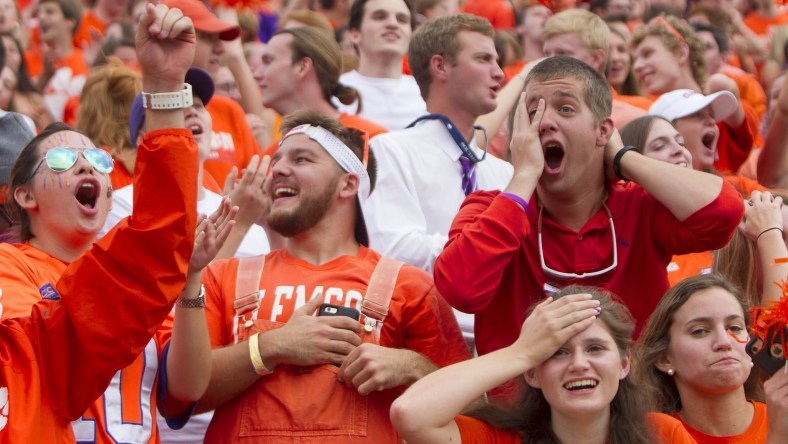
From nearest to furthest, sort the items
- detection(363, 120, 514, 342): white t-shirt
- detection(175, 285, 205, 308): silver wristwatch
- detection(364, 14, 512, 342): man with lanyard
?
detection(175, 285, 205, 308): silver wristwatch
detection(363, 120, 514, 342): white t-shirt
detection(364, 14, 512, 342): man with lanyard

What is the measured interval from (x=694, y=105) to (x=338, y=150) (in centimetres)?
230

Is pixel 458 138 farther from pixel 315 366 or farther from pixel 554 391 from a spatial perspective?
pixel 554 391

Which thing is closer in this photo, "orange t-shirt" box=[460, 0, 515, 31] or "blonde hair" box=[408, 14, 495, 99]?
"blonde hair" box=[408, 14, 495, 99]

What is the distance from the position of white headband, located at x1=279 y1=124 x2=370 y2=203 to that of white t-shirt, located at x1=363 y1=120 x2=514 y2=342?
1.19ft

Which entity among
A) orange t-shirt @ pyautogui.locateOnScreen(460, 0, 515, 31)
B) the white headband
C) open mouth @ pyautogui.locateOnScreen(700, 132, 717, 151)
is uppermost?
orange t-shirt @ pyautogui.locateOnScreen(460, 0, 515, 31)

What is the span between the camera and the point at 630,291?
5.18 metres

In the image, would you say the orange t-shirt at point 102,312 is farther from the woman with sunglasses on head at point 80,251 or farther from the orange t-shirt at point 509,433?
the orange t-shirt at point 509,433

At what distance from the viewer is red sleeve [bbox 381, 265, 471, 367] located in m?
5.13

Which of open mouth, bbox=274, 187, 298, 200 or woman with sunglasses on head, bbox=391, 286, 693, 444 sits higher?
open mouth, bbox=274, 187, 298, 200

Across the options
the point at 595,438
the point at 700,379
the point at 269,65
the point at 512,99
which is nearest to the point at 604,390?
the point at 595,438

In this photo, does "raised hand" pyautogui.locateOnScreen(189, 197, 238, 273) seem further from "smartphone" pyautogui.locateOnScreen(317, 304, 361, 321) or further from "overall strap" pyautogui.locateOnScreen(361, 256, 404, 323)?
"overall strap" pyautogui.locateOnScreen(361, 256, 404, 323)

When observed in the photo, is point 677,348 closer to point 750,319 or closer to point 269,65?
point 750,319

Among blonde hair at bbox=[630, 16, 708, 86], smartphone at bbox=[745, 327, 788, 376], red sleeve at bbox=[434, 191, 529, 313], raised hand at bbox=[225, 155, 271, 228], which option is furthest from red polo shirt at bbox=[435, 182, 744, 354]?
blonde hair at bbox=[630, 16, 708, 86]

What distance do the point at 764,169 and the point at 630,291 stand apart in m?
2.64
